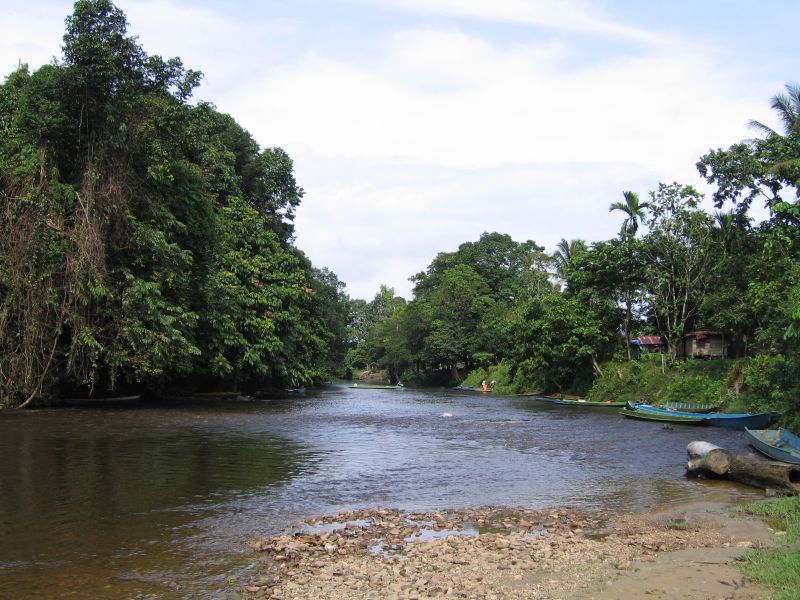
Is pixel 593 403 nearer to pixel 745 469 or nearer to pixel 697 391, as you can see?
pixel 697 391

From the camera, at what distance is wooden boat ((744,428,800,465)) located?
1491cm

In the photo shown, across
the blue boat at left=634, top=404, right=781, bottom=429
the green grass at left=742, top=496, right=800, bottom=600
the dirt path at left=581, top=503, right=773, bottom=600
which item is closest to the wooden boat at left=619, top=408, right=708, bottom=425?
the blue boat at left=634, top=404, right=781, bottom=429

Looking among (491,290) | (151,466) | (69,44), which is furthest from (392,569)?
(491,290)

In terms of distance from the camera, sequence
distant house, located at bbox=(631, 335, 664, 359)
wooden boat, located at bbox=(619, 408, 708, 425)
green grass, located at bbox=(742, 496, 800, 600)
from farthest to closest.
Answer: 1. distant house, located at bbox=(631, 335, 664, 359)
2. wooden boat, located at bbox=(619, 408, 708, 425)
3. green grass, located at bbox=(742, 496, 800, 600)

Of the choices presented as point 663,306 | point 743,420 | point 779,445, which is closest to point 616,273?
point 663,306

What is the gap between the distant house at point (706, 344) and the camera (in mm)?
40191

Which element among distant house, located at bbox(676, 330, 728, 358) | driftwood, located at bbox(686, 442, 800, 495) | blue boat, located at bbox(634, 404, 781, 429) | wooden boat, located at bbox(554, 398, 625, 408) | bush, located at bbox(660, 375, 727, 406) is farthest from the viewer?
distant house, located at bbox(676, 330, 728, 358)

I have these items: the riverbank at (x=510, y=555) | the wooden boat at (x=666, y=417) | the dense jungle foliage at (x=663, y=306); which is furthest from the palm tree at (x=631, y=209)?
the riverbank at (x=510, y=555)

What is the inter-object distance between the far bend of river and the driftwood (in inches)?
15.1

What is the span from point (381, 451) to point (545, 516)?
8954mm

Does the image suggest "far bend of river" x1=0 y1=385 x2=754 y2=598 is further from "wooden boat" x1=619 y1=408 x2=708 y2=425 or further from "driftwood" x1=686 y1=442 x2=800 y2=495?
"wooden boat" x1=619 y1=408 x2=708 y2=425

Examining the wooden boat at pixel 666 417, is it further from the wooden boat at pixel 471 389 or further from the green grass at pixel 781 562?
the wooden boat at pixel 471 389

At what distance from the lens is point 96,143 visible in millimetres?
27844

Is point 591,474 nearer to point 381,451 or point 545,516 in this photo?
point 545,516
